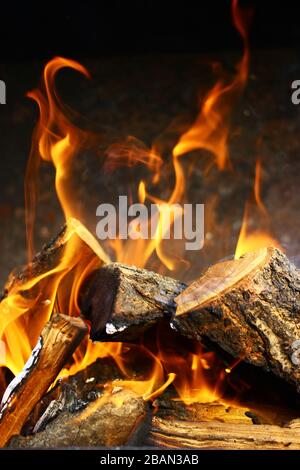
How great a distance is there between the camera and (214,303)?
1.27 meters

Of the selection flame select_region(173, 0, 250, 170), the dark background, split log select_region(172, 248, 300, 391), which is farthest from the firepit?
the dark background

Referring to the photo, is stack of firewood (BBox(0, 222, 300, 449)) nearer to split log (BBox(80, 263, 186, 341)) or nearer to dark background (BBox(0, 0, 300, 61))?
split log (BBox(80, 263, 186, 341))

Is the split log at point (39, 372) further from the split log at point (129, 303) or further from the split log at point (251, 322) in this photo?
the split log at point (251, 322)

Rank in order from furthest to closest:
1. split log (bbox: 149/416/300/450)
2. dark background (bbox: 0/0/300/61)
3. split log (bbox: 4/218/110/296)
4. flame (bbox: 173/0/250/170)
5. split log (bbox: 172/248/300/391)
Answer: flame (bbox: 173/0/250/170)
dark background (bbox: 0/0/300/61)
split log (bbox: 4/218/110/296)
split log (bbox: 172/248/300/391)
split log (bbox: 149/416/300/450)

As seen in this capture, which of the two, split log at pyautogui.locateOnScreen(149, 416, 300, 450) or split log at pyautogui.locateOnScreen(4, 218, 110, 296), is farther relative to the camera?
split log at pyautogui.locateOnScreen(4, 218, 110, 296)

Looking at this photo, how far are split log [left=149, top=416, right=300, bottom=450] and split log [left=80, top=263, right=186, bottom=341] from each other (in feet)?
0.69

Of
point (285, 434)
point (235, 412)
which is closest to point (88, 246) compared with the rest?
point (235, 412)

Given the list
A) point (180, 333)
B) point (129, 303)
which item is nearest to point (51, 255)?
point (129, 303)

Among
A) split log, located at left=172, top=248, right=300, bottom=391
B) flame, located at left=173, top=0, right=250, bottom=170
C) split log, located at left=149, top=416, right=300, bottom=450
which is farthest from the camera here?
flame, located at left=173, top=0, right=250, bottom=170

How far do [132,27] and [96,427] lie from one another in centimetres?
155

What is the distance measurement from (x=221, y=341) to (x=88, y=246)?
48 centimetres

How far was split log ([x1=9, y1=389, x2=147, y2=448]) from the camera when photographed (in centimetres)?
117

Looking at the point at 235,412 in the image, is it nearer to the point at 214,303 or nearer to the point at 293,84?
the point at 214,303

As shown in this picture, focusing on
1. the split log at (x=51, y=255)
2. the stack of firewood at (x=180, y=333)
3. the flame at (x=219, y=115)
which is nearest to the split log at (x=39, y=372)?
the stack of firewood at (x=180, y=333)
